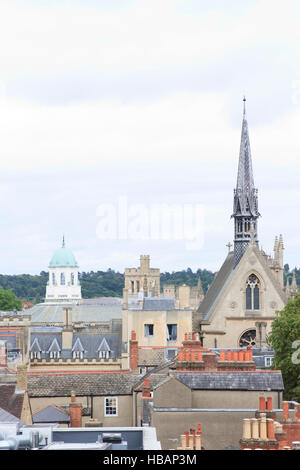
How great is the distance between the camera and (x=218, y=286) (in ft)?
315

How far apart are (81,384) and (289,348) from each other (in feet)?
44.7

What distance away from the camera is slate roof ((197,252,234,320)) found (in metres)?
93.4

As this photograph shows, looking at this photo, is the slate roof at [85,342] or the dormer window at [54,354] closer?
the dormer window at [54,354]

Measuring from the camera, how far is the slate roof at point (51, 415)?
51.0m

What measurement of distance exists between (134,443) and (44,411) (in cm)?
1896

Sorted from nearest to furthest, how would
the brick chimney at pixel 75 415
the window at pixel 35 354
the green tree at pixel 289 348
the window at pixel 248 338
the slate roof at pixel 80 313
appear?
the brick chimney at pixel 75 415, the green tree at pixel 289 348, the window at pixel 35 354, the window at pixel 248 338, the slate roof at pixel 80 313

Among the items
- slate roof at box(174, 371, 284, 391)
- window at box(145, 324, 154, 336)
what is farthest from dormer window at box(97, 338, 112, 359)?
slate roof at box(174, 371, 284, 391)

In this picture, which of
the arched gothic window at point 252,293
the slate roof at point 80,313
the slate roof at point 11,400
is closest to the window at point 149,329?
the arched gothic window at point 252,293

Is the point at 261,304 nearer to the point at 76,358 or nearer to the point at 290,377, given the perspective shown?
the point at 76,358

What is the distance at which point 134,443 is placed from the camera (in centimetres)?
3456

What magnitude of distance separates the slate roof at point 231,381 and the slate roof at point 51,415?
34.1ft

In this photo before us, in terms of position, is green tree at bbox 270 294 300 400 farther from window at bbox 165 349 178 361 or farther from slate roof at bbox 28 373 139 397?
slate roof at bbox 28 373 139 397

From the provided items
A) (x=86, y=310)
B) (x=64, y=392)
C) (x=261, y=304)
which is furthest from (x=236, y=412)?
(x=86, y=310)

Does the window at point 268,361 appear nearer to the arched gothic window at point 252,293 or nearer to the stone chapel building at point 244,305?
the stone chapel building at point 244,305
